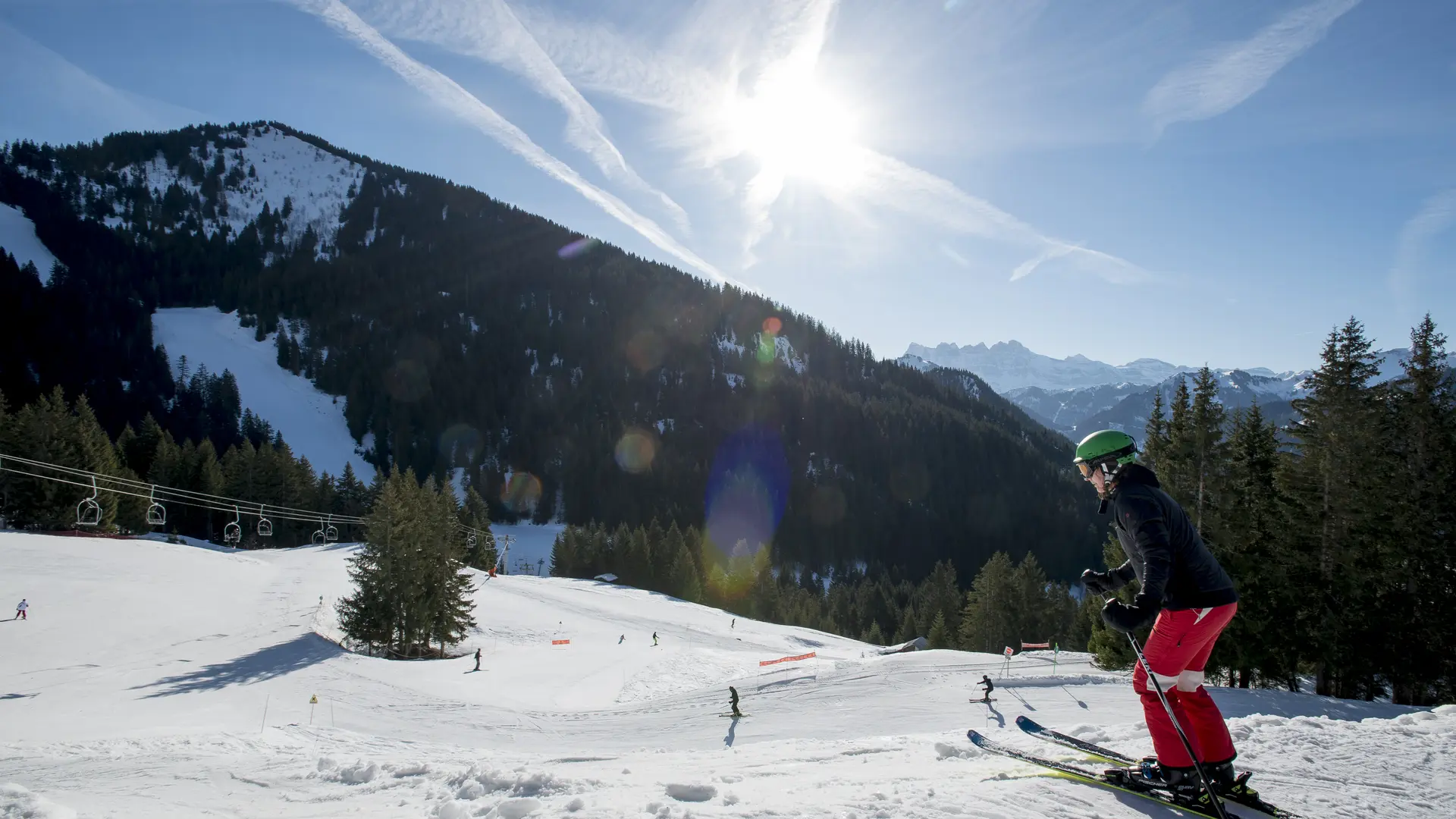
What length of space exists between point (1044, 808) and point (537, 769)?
5296 mm

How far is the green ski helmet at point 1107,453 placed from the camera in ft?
18.6

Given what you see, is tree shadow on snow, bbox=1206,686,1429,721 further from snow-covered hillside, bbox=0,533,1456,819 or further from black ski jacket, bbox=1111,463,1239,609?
black ski jacket, bbox=1111,463,1239,609

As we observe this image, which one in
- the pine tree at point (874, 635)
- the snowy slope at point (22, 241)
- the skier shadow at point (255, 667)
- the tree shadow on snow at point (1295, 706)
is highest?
the snowy slope at point (22, 241)

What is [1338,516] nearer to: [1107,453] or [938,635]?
[1107,453]

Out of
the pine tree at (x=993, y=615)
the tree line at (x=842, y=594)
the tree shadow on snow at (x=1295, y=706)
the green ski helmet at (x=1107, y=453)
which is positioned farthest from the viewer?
the tree line at (x=842, y=594)

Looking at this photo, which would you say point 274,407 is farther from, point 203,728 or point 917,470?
point 203,728

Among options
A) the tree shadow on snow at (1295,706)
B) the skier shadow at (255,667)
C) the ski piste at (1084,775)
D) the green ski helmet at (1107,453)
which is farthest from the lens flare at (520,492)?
the green ski helmet at (1107,453)

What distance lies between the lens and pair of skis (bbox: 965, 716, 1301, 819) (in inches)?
204

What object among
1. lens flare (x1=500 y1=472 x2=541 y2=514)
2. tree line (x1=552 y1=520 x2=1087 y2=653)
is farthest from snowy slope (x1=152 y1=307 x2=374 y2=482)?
tree line (x1=552 y1=520 x2=1087 y2=653)

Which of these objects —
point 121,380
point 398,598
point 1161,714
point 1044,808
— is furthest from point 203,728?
point 121,380

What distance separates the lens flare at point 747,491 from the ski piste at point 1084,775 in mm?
118608

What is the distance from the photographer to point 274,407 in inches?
5709

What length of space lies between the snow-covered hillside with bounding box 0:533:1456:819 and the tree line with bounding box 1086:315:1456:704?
4382 mm

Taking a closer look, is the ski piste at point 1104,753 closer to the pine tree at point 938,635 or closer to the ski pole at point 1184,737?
the ski pole at point 1184,737
